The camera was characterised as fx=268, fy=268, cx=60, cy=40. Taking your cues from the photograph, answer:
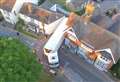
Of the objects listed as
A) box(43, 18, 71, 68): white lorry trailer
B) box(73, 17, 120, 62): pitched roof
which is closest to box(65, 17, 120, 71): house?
box(73, 17, 120, 62): pitched roof

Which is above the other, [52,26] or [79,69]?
[52,26]

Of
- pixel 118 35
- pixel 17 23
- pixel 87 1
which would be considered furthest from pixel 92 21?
pixel 17 23

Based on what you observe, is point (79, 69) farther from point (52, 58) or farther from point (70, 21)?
point (70, 21)

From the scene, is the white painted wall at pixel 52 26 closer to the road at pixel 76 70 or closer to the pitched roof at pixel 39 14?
the pitched roof at pixel 39 14

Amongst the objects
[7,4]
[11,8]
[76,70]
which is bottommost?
[76,70]

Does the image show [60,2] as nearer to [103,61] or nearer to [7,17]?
[7,17]

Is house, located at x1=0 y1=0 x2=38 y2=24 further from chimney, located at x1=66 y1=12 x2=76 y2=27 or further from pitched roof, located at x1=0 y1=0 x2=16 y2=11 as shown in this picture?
chimney, located at x1=66 y1=12 x2=76 y2=27

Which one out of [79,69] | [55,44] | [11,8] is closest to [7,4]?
[11,8]
